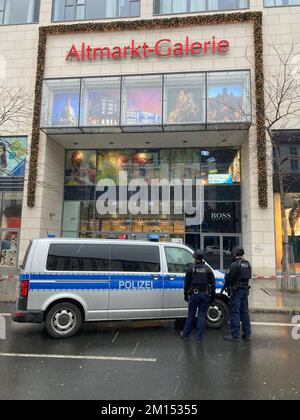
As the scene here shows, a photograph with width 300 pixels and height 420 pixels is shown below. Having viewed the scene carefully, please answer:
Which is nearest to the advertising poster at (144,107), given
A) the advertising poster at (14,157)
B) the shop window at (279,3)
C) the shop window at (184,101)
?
the shop window at (184,101)

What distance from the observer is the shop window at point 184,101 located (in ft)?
54.6

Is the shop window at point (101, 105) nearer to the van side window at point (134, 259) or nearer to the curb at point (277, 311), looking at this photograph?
the van side window at point (134, 259)

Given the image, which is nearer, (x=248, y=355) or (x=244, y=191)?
(x=248, y=355)

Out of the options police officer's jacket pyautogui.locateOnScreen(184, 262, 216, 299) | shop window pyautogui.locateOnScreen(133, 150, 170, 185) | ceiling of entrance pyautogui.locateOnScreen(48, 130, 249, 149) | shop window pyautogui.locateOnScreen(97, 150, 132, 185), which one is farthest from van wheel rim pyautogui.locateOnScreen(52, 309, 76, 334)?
shop window pyautogui.locateOnScreen(97, 150, 132, 185)

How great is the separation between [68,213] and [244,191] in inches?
421

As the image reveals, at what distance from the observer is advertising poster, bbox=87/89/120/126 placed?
56.2ft

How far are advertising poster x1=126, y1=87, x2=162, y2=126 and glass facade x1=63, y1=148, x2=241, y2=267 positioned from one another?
361 cm

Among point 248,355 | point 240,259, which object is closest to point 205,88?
point 240,259

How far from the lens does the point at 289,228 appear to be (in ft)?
55.3

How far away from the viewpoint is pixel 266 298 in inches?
422

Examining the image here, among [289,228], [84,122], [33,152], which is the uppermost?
[84,122]

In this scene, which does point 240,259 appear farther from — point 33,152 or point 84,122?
point 33,152

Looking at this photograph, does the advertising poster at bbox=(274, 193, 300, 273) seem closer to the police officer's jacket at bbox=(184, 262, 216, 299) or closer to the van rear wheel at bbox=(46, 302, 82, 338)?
the police officer's jacket at bbox=(184, 262, 216, 299)

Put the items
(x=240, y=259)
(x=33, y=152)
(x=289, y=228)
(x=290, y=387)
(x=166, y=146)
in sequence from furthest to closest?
(x=166, y=146) → (x=33, y=152) → (x=289, y=228) → (x=240, y=259) → (x=290, y=387)
